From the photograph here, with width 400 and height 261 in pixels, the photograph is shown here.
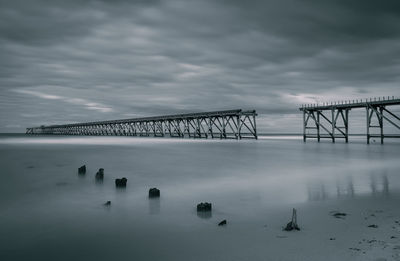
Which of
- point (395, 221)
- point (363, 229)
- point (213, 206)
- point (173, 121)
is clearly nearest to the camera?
point (363, 229)

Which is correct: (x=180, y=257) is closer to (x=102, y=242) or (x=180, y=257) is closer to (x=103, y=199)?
(x=102, y=242)

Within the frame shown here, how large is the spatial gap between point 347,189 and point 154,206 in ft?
17.3

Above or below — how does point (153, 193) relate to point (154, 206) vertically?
above

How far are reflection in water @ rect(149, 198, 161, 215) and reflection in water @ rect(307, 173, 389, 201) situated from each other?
352 cm

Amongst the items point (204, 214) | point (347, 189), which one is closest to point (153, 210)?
point (204, 214)

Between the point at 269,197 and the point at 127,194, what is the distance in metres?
3.64

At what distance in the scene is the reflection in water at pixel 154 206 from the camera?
6078 millimetres

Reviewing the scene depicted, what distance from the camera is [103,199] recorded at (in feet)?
23.9

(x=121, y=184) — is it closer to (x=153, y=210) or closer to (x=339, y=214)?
(x=153, y=210)

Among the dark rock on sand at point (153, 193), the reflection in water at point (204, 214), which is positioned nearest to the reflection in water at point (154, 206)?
the dark rock on sand at point (153, 193)

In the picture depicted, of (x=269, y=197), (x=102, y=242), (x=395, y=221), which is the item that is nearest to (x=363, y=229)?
(x=395, y=221)

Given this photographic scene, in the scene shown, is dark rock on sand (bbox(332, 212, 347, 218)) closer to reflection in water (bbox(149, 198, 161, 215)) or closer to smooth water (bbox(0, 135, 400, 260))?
smooth water (bbox(0, 135, 400, 260))

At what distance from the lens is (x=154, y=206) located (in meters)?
6.58

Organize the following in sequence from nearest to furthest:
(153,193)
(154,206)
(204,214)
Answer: (204,214), (154,206), (153,193)
